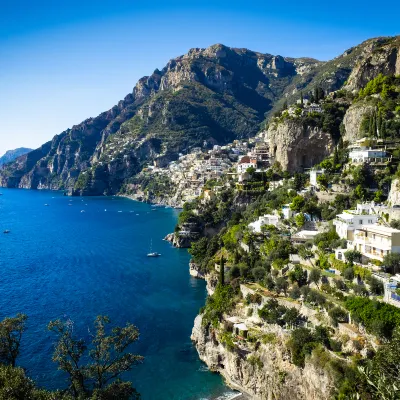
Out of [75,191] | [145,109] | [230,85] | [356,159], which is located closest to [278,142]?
[356,159]

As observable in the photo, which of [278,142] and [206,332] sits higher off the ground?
[278,142]

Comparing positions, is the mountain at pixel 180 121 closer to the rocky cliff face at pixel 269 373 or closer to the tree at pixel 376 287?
the tree at pixel 376 287

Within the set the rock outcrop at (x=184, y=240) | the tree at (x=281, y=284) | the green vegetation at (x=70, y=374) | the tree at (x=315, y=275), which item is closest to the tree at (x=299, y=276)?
the tree at (x=281, y=284)

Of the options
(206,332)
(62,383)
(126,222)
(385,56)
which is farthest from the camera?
(126,222)

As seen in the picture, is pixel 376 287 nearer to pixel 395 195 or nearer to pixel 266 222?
pixel 395 195

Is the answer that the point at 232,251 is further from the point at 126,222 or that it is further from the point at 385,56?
the point at 126,222

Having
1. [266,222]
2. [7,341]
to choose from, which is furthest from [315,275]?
[7,341]
